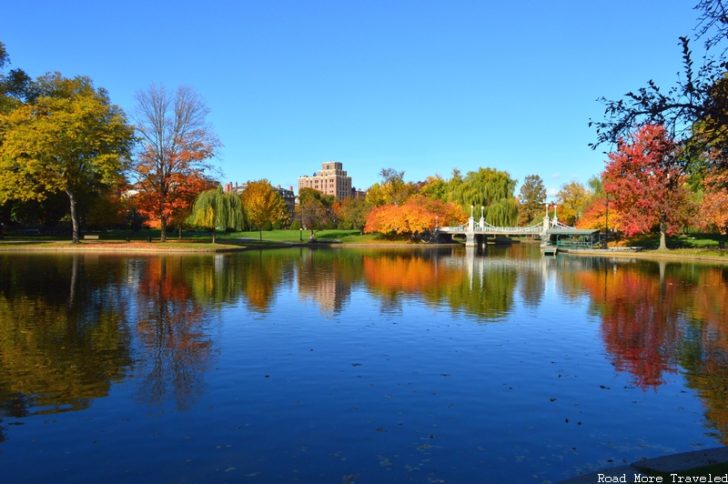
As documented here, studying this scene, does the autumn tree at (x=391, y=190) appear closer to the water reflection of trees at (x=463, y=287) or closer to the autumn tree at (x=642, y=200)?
the autumn tree at (x=642, y=200)

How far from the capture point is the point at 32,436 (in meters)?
7.55

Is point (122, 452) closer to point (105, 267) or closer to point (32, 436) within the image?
point (32, 436)

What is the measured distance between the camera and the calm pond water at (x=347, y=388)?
6984 millimetres

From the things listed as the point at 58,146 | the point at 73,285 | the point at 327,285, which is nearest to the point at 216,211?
the point at 58,146

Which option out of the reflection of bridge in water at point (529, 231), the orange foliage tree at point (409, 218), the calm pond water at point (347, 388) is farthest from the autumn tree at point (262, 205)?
the calm pond water at point (347, 388)

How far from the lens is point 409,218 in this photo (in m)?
82.1

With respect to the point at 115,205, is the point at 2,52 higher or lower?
higher

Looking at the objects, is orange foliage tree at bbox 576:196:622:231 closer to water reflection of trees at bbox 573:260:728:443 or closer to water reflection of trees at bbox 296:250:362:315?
water reflection of trees at bbox 573:260:728:443

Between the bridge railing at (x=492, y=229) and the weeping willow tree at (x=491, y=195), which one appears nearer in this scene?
the bridge railing at (x=492, y=229)

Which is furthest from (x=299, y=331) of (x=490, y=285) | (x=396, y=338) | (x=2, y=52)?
(x=2, y=52)

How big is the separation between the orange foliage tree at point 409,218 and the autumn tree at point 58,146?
38975 mm

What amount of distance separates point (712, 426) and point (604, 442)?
76.8 inches

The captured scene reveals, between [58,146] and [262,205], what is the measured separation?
204 feet

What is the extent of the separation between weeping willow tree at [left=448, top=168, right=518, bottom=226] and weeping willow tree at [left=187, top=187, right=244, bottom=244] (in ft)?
141
